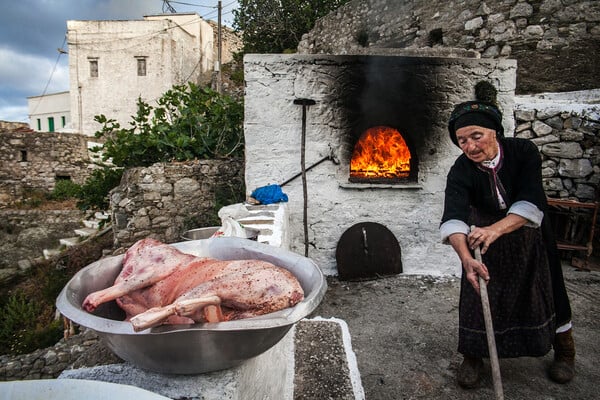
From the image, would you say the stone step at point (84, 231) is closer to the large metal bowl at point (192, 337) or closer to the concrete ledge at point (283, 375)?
the concrete ledge at point (283, 375)

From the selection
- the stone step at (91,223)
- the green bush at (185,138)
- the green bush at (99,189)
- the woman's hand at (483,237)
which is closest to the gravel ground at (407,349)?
the woman's hand at (483,237)

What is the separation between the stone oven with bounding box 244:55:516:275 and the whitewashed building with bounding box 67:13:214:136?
60.6ft

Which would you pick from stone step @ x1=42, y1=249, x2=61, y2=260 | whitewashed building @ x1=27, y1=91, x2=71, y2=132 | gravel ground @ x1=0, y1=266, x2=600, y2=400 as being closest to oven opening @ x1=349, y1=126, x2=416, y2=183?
gravel ground @ x1=0, y1=266, x2=600, y2=400

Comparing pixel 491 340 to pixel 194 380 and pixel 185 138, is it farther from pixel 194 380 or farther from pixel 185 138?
pixel 185 138

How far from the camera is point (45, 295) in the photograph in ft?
26.5

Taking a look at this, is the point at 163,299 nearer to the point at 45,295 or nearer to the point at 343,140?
the point at 343,140

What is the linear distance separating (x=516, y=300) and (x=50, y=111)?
33964mm

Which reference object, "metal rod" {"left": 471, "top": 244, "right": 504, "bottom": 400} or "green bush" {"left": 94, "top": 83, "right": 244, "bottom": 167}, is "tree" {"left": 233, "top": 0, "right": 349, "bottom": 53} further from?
"metal rod" {"left": 471, "top": 244, "right": 504, "bottom": 400}

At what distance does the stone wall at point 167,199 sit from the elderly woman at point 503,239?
421 cm

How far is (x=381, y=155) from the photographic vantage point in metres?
5.02

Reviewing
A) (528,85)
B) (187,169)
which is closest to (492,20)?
(528,85)

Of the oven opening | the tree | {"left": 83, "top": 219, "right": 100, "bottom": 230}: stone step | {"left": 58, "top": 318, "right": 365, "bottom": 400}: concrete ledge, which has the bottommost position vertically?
{"left": 83, "top": 219, "right": 100, "bottom": 230}: stone step

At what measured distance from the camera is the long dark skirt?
7.82ft

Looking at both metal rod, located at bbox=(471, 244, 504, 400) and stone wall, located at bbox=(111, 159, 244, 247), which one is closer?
metal rod, located at bbox=(471, 244, 504, 400)
